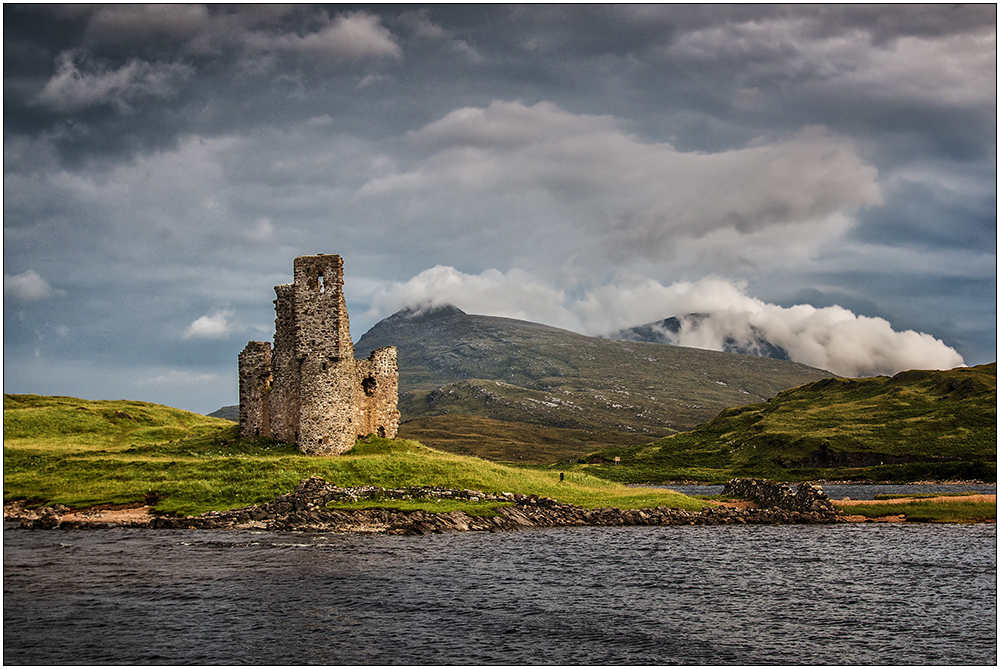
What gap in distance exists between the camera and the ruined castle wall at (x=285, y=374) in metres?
69.4

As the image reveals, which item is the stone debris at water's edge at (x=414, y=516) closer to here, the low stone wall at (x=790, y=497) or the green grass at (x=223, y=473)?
the low stone wall at (x=790, y=497)

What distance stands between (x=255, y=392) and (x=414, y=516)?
2710 centimetres

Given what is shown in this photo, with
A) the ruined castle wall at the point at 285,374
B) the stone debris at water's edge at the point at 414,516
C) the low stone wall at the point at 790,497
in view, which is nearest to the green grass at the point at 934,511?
the low stone wall at the point at 790,497

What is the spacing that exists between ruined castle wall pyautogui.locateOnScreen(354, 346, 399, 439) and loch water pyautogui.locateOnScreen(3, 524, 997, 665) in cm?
2488

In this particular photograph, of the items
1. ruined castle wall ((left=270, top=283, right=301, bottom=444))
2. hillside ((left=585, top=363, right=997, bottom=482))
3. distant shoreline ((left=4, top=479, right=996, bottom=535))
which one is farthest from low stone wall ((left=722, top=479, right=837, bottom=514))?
hillside ((left=585, top=363, right=997, bottom=482))

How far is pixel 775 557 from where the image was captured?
45500 mm

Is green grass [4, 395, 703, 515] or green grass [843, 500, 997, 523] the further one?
green grass [843, 500, 997, 523]

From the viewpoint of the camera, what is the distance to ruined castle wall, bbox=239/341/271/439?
7238 cm

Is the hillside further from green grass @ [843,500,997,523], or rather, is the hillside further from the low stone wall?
the low stone wall

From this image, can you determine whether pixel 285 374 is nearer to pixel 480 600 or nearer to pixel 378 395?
pixel 378 395

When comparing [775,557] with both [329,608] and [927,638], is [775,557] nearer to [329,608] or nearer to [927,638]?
[927,638]

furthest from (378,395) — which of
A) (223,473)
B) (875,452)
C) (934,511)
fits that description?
(875,452)

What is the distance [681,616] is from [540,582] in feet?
24.8

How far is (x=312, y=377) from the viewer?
66500mm
